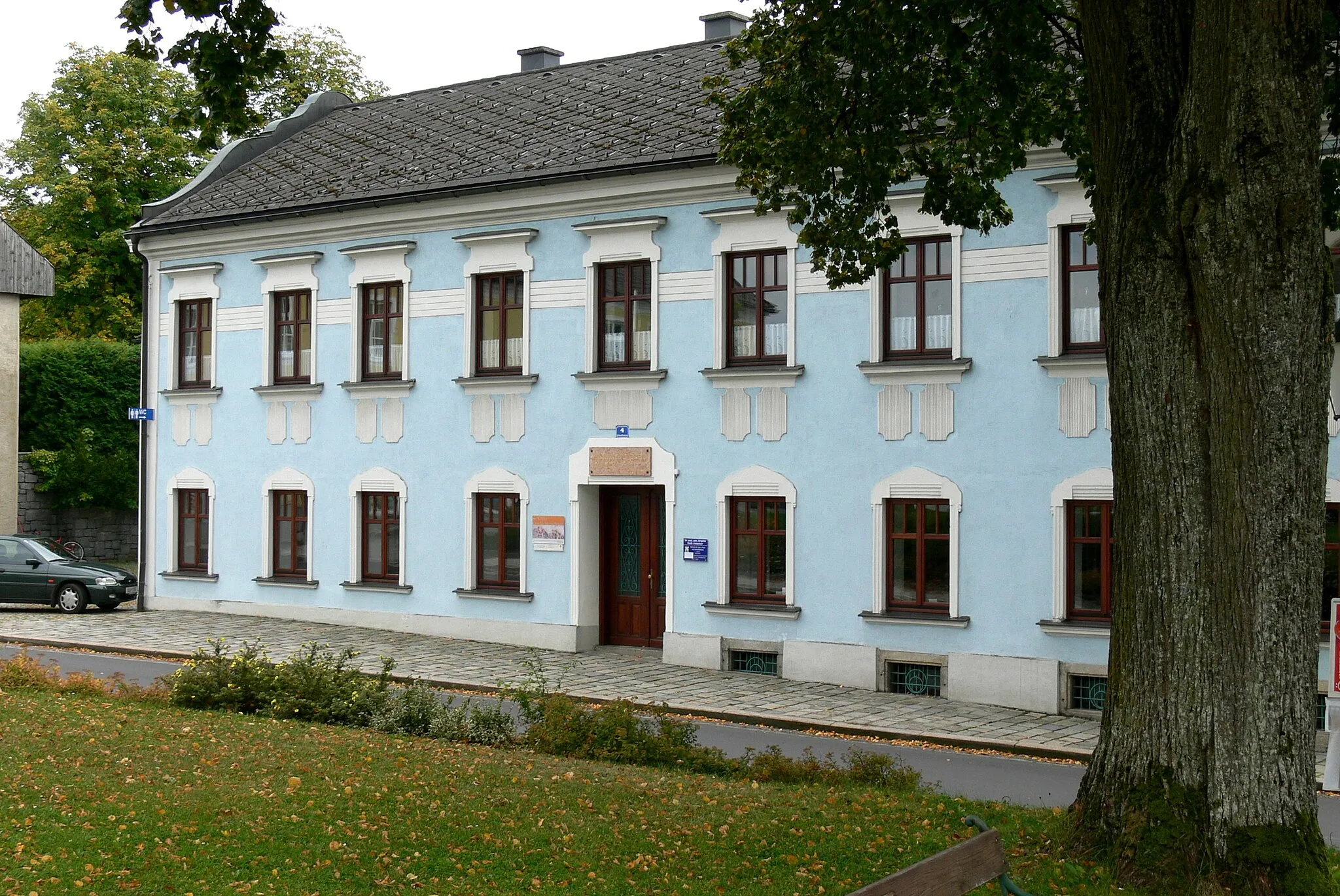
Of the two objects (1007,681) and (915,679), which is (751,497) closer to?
(915,679)

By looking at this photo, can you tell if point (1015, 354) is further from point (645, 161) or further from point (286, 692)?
point (286, 692)

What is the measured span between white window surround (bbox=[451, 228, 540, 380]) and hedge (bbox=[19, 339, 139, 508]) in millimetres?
17721

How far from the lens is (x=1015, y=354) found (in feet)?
57.8

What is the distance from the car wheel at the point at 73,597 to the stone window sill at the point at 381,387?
749 cm

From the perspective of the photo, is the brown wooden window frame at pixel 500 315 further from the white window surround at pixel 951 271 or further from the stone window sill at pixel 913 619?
the stone window sill at pixel 913 619

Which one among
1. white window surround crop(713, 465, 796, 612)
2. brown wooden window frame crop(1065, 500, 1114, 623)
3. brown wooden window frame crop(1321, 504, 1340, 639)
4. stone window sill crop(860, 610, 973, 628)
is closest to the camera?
brown wooden window frame crop(1321, 504, 1340, 639)

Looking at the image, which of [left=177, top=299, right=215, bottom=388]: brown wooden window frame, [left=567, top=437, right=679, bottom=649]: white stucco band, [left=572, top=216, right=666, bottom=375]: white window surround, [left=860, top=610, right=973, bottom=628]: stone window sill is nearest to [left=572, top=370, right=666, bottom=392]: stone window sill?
[left=572, top=216, right=666, bottom=375]: white window surround

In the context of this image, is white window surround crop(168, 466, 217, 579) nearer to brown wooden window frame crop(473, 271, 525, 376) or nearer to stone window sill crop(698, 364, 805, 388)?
brown wooden window frame crop(473, 271, 525, 376)

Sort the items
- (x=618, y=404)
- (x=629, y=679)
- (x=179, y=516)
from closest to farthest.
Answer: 1. (x=629, y=679)
2. (x=618, y=404)
3. (x=179, y=516)

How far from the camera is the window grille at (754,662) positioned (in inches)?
766

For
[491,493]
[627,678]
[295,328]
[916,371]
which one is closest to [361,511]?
[491,493]

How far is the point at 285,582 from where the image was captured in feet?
80.5

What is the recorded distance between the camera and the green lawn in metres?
7.68

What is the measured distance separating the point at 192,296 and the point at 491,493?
7.58 m
